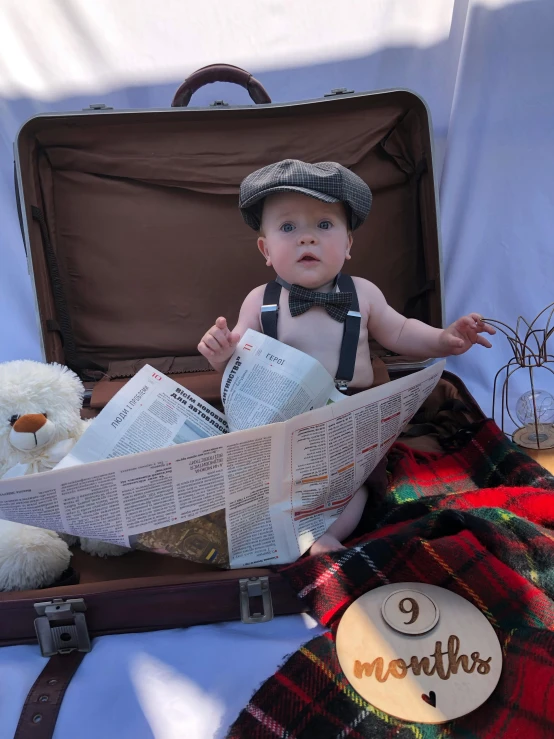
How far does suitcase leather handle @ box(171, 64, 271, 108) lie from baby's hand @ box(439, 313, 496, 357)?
2.04 ft

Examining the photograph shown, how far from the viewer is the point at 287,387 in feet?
2.69

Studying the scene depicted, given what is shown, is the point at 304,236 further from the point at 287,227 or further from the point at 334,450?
the point at 334,450

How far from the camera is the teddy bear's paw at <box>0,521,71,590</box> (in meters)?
0.73

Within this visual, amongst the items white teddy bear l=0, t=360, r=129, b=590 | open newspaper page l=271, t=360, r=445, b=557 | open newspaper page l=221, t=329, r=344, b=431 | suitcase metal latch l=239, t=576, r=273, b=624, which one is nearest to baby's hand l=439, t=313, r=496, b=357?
open newspaper page l=271, t=360, r=445, b=557

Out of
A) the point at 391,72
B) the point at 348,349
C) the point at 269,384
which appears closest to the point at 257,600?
the point at 269,384

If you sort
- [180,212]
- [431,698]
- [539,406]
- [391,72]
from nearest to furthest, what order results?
[431,698] → [539,406] → [180,212] → [391,72]

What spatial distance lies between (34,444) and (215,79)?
78 centimetres

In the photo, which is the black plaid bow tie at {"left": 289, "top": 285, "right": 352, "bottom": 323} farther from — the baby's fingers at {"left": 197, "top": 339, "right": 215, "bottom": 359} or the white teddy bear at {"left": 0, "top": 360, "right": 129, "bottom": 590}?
the white teddy bear at {"left": 0, "top": 360, "right": 129, "bottom": 590}

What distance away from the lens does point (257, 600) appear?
728 mm

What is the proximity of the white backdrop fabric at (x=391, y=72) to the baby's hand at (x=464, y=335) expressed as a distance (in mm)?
533

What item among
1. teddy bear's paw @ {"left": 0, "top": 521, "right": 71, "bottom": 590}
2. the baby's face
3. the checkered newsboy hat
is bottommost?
teddy bear's paw @ {"left": 0, "top": 521, "right": 71, "bottom": 590}

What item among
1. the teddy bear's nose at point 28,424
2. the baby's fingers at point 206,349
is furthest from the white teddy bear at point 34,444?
the baby's fingers at point 206,349

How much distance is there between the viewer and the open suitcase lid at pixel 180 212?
114cm

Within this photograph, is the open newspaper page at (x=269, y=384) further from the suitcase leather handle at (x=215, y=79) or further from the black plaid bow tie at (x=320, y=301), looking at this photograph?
the suitcase leather handle at (x=215, y=79)
